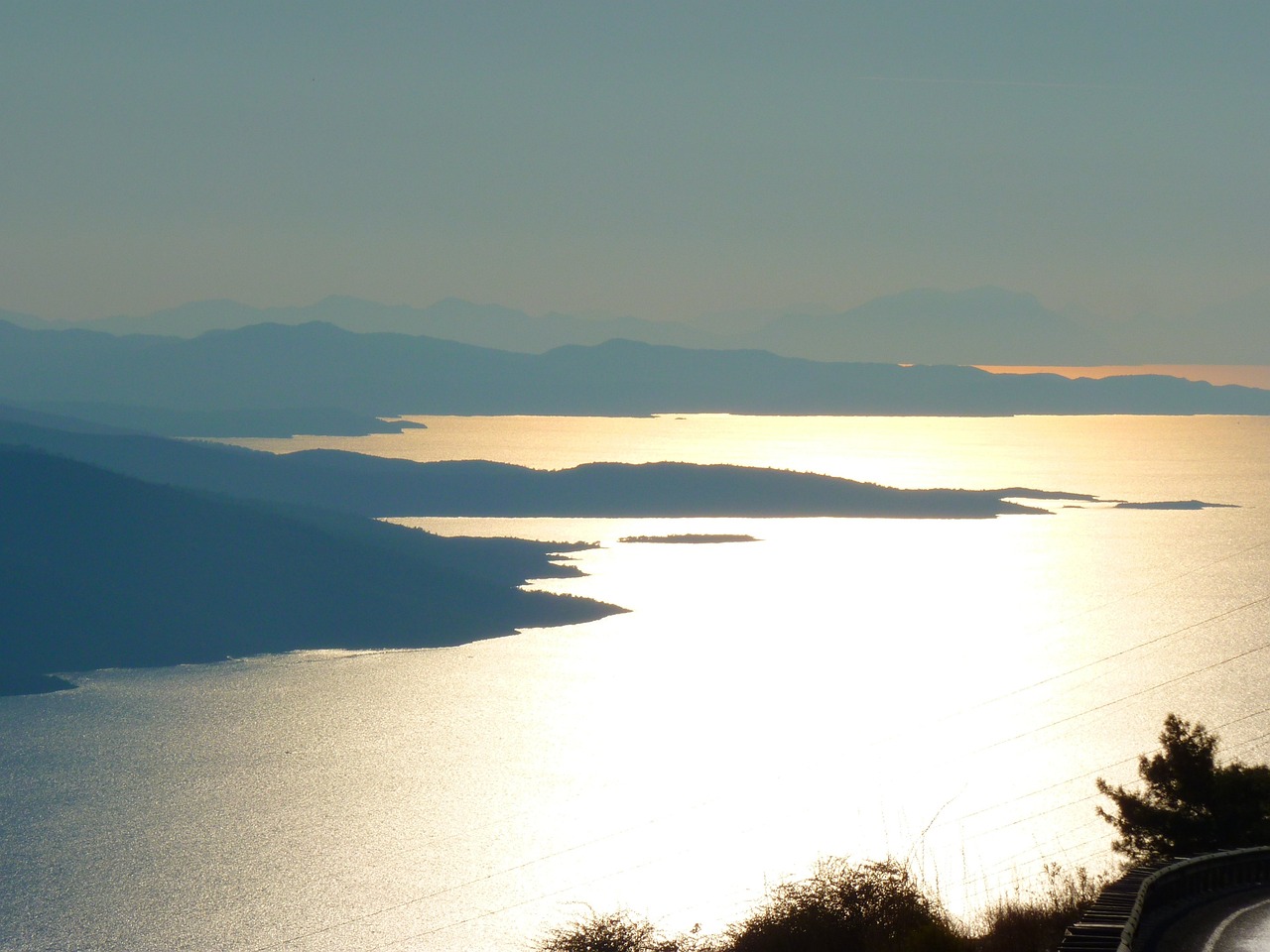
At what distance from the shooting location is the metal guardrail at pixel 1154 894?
517 inches

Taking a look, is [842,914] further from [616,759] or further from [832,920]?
[616,759]

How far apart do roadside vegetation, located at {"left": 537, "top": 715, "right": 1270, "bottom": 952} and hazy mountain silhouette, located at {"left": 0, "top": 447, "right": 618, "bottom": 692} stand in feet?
361

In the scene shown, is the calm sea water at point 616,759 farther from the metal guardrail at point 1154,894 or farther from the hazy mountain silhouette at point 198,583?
the metal guardrail at point 1154,894

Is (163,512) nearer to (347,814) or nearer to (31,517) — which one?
(31,517)

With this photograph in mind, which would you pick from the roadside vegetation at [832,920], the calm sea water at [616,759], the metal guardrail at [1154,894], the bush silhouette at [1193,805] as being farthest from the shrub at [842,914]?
the calm sea water at [616,759]

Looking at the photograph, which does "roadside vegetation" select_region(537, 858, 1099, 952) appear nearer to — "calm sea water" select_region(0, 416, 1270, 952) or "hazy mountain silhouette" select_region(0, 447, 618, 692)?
"calm sea water" select_region(0, 416, 1270, 952)

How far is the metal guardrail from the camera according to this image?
43.1ft

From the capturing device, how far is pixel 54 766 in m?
83.6

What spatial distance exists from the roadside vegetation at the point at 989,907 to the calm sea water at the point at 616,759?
471cm

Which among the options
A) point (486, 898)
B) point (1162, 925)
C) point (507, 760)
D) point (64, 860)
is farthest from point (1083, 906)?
point (507, 760)

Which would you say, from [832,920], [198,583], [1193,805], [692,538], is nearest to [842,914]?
[832,920]

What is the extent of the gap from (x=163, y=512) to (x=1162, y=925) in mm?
144656

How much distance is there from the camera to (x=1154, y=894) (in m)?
16.4

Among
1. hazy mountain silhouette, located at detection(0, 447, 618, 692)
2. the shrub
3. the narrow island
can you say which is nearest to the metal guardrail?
the shrub
